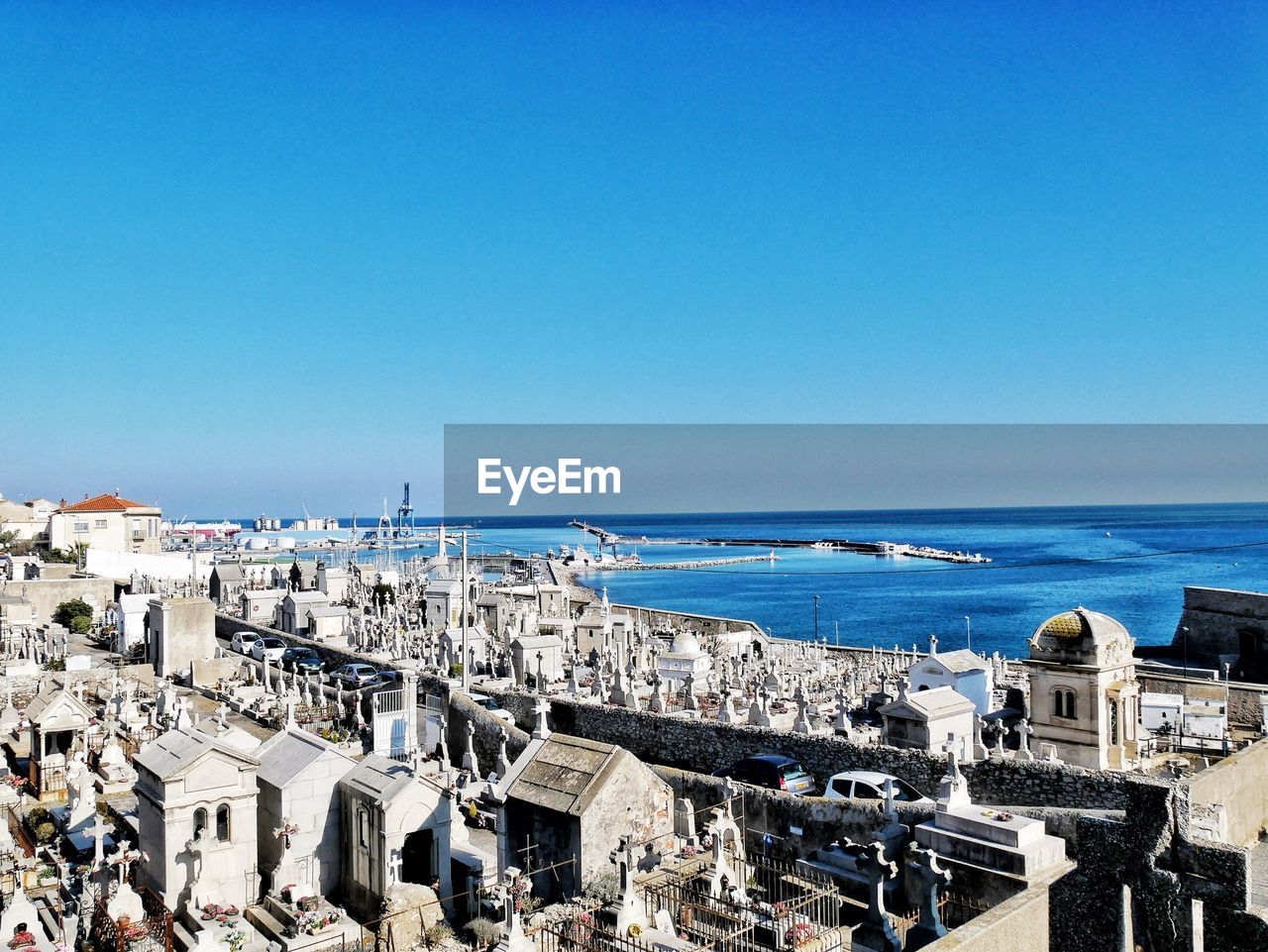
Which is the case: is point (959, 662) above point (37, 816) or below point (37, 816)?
above

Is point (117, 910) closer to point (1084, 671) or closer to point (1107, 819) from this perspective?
point (1107, 819)

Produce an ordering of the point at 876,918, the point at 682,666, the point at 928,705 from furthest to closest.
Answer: the point at 682,666 → the point at 928,705 → the point at 876,918

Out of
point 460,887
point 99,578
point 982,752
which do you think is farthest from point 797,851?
point 99,578

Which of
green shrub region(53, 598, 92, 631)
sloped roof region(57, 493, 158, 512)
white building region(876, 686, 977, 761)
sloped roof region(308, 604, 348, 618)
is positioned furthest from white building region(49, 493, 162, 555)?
white building region(876, 686, 977, 761)

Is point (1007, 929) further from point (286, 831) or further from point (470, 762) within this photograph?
point (470, 762)

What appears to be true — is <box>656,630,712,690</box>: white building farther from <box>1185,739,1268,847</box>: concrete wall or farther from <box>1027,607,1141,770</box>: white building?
<box>1185,739,1268,847</box>: concrete wall

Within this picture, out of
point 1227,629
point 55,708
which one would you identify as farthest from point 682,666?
point 1227,629

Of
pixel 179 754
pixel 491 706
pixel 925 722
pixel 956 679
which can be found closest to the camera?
pixel 179 754

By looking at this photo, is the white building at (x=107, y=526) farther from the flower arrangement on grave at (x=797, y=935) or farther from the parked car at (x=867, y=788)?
the flower arrangement on grave at (x=797, y=935)
